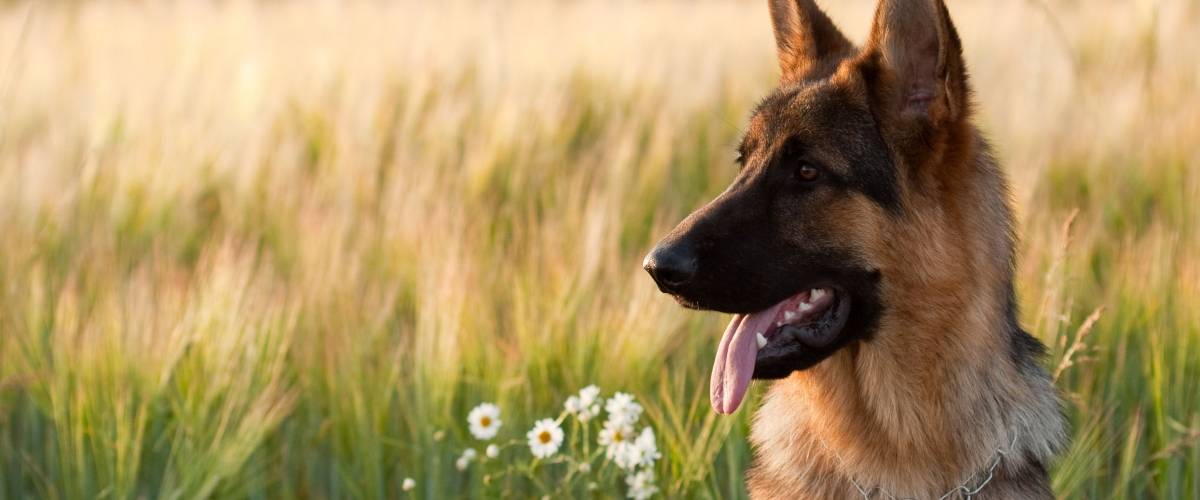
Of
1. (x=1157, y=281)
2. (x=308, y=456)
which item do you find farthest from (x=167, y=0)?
(x=1157, y=281)

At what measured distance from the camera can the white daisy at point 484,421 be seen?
3502 mm

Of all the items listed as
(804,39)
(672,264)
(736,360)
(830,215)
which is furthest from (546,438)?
(804,39)

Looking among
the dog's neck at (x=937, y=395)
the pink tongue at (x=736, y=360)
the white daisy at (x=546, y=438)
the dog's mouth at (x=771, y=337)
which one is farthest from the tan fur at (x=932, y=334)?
the white daisy at (x=546, y=438)

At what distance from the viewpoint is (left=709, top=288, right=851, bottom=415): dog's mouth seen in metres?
3.09

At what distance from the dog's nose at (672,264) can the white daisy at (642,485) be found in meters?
0.63

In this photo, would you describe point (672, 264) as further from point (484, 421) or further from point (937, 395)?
point (484, 421)

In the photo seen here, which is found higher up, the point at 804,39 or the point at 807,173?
the point at 804,39

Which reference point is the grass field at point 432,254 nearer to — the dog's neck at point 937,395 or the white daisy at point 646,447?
the white daisy at point 646,447

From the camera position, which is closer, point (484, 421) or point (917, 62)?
point (917, 62)

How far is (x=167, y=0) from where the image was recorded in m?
13.7

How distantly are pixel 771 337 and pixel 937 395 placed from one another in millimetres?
410

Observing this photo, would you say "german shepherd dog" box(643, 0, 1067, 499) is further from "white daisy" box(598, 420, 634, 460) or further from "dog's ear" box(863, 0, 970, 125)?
"white daisy" box(598, 420, 634, 460)

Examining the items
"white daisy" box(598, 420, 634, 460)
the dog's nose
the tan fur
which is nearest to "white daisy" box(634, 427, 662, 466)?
"white daisy" box(598, 420, 634, 460)

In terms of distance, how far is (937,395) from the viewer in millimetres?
3154
